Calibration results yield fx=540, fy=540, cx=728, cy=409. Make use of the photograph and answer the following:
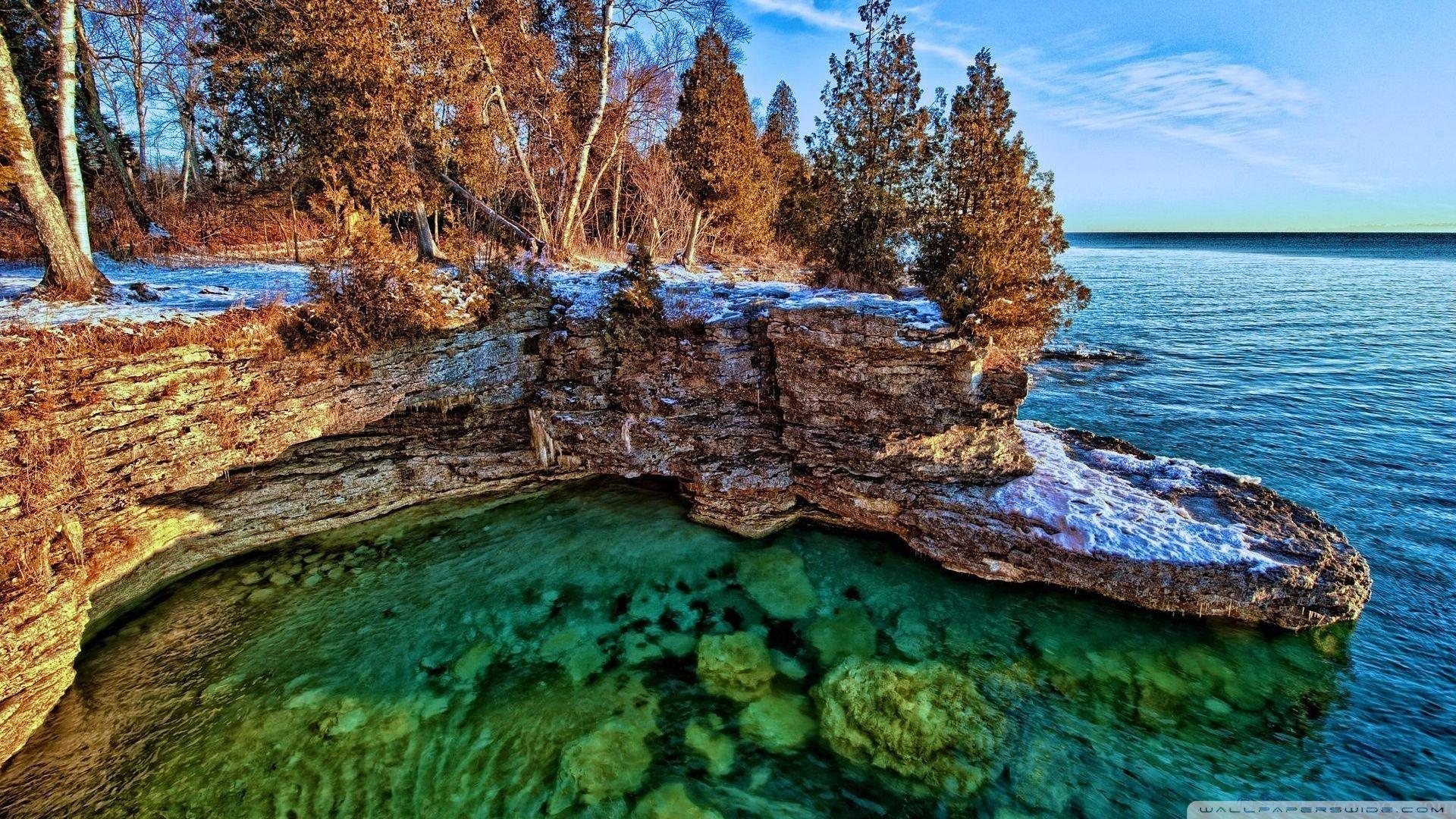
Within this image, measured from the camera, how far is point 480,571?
32.3ft

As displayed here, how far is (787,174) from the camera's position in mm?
26109

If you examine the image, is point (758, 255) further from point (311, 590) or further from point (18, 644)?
A: point (18, 644)

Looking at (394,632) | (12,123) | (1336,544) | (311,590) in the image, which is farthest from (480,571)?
(1336,544)

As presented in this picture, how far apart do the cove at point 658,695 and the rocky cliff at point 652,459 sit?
72 cm

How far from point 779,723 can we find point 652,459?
602cm

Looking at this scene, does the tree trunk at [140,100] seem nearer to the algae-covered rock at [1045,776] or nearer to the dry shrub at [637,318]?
the dry shrub at [637,318]

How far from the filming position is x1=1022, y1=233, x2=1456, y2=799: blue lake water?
7328mm

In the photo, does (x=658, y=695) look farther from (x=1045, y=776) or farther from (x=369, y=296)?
(x=369, y=296)

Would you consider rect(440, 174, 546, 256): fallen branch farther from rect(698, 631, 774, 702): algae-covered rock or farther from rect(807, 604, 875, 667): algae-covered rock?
rect(807, 604, 875, 667): algae-covered rock

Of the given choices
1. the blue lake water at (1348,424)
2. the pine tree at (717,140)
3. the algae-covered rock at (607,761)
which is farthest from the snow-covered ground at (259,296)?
the blue lake water at (1348,424)

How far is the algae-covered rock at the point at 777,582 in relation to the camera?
918 centimetres

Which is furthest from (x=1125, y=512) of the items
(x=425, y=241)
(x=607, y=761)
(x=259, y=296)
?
(x=425, y=241)

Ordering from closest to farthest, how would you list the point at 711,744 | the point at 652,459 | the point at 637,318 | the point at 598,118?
the point at 711,744 < the point at 637,318 < the point at 652,459 < the point at 598,118

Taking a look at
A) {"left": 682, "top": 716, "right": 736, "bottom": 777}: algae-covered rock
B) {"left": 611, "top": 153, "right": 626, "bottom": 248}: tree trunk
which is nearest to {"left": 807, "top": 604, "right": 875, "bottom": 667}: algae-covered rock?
{"left": 682, "top": 716, "right": 736, "bottom": 777}: algae-covered rock
